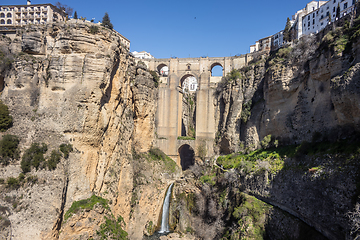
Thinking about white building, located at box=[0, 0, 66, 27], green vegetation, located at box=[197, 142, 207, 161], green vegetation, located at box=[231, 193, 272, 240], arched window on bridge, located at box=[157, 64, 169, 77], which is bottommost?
green vegetation, located at box=[231, 193, 272, 240]

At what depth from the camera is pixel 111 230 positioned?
17.0 m

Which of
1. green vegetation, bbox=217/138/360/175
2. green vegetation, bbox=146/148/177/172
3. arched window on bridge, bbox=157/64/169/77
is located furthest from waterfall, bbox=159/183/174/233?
arched window on bridge, bbox=157/64/169/77

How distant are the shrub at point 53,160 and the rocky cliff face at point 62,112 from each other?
295 millimetres

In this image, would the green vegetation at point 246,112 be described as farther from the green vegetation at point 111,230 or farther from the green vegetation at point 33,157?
the green vegetation at point 33,157

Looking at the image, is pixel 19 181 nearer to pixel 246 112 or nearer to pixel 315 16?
pixel 246 112

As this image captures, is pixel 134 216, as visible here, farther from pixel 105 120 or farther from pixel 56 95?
Result: pixel 56 95

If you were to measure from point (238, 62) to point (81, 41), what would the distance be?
892 inches

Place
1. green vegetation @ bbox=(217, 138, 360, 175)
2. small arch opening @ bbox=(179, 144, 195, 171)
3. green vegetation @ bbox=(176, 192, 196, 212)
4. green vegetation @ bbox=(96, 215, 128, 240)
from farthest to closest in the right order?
small arch opening @ bbox=(179, 144, 195, 171), green vegetation @ bbox=(176, 192, 196, 212), green vegetation @ bbox=(96, 215, 128, 240), green vegetation @ bbox=(217, 138, 360, 175)

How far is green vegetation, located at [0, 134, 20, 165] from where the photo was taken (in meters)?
14.3

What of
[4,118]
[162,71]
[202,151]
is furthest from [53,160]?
[162,71]

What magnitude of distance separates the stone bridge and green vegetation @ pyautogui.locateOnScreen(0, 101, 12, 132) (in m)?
18.0

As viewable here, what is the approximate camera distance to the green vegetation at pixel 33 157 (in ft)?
46.8

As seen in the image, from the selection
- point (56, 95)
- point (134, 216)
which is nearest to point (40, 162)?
point (56, 95)

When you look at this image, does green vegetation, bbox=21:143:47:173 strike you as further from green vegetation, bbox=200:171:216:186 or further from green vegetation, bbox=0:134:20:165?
green vegetation, bbox=200:171:216:186
